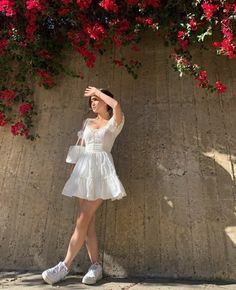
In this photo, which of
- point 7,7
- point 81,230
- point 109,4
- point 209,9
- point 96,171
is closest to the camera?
point 81,230

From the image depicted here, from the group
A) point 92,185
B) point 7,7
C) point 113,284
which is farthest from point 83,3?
point 113,284

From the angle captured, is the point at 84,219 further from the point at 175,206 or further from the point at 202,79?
the point at 202,79

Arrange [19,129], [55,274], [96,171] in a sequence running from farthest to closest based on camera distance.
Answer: [19,129], [96,171], [55,274]

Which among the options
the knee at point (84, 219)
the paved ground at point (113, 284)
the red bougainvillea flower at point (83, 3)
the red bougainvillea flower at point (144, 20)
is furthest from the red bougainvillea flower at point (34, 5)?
the paved ground at point (113, 284)

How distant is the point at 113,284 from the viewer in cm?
322

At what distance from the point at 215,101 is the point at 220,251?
1509 millimetres

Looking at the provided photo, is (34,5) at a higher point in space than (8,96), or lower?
higher

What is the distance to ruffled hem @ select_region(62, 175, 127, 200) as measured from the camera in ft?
10.6

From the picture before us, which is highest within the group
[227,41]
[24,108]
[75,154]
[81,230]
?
[227,41]

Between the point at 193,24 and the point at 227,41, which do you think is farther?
the point at 193,24

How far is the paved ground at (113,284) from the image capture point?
3.08m

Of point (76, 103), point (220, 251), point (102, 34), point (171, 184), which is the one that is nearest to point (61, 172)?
point (76, 103)

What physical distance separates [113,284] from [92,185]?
0.85m

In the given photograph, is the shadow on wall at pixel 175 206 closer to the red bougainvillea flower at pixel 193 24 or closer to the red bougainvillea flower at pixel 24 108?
the red bougainvillea flower at pixel 193 24
